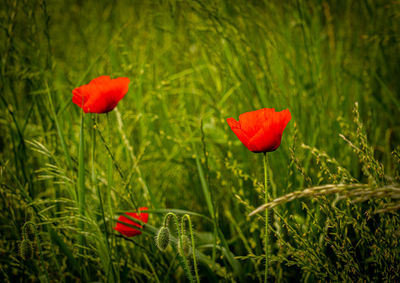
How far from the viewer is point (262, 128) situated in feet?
1.97

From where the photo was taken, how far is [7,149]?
1.21 m

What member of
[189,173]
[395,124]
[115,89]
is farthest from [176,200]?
[395,124]

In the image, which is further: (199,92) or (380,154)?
(199,92)

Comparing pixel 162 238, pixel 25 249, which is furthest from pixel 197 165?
pixel 25 249

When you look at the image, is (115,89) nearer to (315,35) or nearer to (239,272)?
(239,272)

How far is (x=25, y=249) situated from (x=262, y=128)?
22.2 inches

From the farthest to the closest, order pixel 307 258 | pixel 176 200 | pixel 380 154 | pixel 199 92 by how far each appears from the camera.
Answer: pixel 199 92 < pixel 380 154 < pixel 176 200 < pixel 307 258

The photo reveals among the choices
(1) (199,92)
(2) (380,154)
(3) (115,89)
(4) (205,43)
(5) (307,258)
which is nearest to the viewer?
(5) (307,258)

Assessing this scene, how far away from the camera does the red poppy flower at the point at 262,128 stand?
60 cm

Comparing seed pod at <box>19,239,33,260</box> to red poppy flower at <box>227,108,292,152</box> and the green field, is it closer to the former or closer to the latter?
the green field

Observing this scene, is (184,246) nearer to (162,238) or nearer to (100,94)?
(162,238)

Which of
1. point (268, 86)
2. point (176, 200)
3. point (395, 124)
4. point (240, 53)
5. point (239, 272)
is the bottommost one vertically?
point (239, 272)

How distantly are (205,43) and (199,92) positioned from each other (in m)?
0.49

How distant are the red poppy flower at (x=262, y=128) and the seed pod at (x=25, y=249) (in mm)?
505
